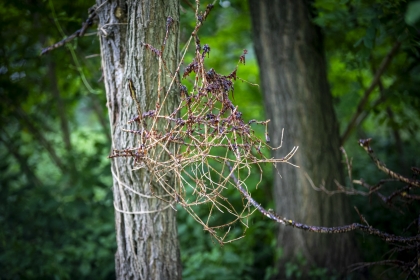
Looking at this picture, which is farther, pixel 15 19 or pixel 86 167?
pixel 86 167

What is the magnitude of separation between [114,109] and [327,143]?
2.22 meters

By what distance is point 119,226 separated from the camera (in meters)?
2.27

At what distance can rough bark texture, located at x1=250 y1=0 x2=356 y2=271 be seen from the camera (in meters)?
3.60

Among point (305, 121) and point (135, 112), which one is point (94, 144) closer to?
point (305, 121)

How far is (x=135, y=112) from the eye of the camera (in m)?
2.02

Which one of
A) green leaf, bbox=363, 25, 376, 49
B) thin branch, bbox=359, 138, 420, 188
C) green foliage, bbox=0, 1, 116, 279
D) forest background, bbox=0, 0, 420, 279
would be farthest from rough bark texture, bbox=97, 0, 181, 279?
green foliage, bbox=0, 1, 116, 279

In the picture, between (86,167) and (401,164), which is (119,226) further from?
(401,164)

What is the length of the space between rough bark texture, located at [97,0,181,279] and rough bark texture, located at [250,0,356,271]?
1.70 m

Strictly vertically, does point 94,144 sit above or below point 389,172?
above

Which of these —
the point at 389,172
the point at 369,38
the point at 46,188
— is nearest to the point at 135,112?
the point at 389,172

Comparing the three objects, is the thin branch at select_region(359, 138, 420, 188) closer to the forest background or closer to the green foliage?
the forest background

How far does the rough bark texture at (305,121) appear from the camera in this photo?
3.60 meters

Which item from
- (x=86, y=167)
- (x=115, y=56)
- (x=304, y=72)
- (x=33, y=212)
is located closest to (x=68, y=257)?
(x=33, y=212)

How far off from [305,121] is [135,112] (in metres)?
2.02
